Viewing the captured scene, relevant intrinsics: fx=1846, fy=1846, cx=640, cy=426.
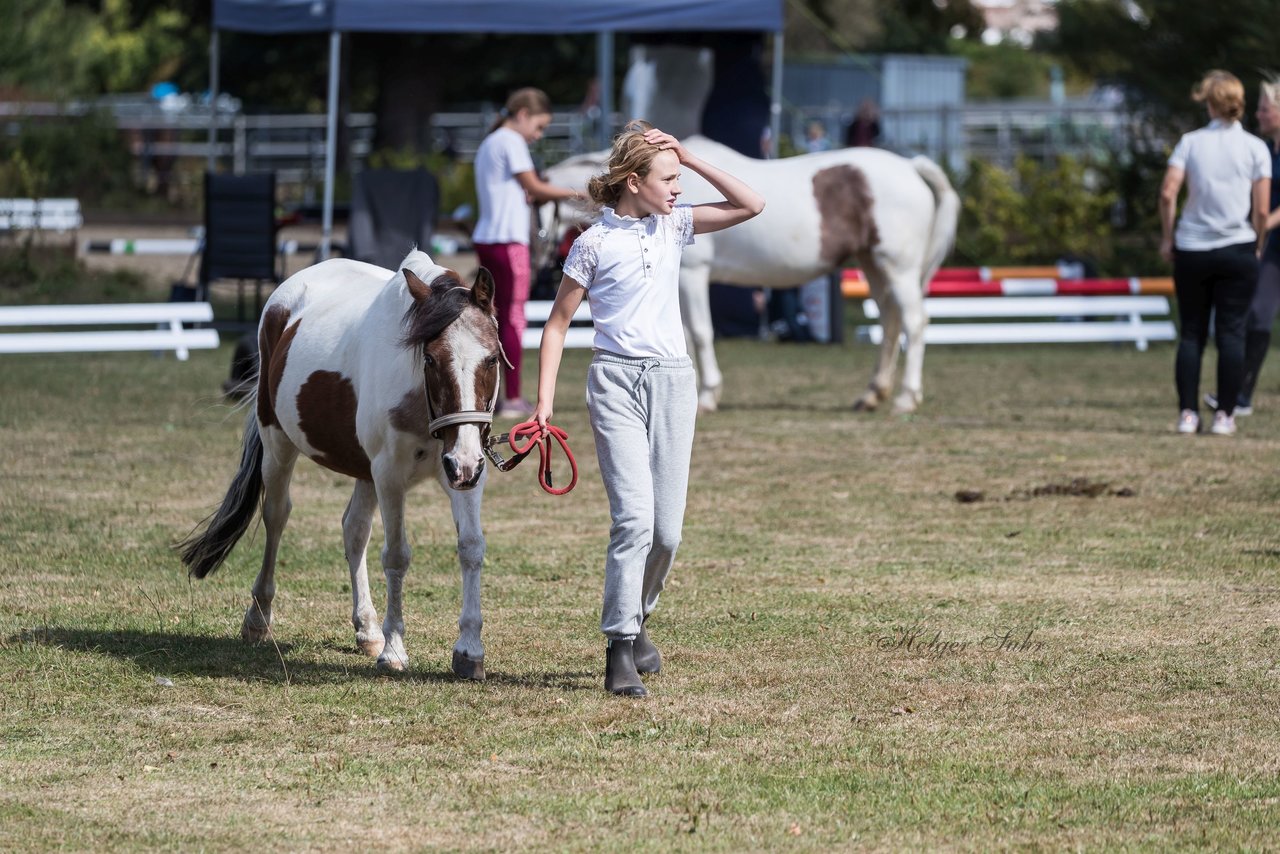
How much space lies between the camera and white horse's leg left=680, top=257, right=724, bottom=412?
539 inches

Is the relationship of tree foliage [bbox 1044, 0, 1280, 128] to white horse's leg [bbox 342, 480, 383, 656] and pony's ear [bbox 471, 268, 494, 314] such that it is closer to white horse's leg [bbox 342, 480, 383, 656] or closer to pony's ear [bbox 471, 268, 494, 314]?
white horse's leg [bbox 342, 480, 383, 656]

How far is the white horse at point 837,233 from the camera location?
45.7 ft

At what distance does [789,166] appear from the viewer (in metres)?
14.2

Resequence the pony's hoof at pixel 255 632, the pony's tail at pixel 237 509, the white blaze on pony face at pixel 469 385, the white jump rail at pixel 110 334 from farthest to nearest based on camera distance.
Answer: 1. the white jump rail at pixel 110 334
2. the pony's tail at pixel 237 509
3. the pony's hoof at pixel 255 632
4. the white blaze on pony face at pixel 469 385

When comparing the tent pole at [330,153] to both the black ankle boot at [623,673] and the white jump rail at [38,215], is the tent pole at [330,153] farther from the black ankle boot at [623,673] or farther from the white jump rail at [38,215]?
the black ankle boot at [623,673]

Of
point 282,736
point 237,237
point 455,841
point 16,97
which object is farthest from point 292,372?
point 16,97

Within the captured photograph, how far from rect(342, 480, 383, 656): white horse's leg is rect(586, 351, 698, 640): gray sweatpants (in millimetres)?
1094

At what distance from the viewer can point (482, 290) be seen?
575 centimetres

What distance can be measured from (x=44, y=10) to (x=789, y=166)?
26803 millimetres

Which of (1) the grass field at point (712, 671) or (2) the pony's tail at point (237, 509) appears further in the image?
(2) the pony's tail at point (237, 509)

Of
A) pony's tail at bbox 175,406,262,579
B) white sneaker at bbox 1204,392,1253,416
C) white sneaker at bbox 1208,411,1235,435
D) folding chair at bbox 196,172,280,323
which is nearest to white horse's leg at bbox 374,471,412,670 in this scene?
pony's tail at bbox 175,406,262,579

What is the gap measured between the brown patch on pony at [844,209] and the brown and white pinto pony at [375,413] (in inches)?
285

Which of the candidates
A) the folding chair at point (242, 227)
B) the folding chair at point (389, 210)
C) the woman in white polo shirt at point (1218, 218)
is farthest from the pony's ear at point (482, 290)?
the folding chair at point (242, 227)

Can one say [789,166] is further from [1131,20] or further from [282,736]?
[1131,20]
